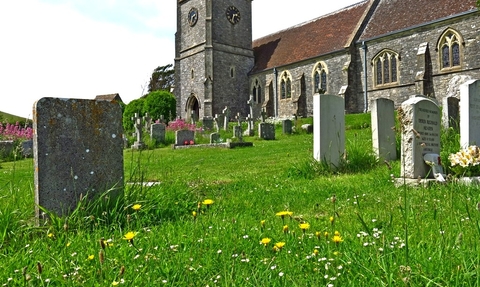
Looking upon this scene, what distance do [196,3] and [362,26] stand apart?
1361 cm

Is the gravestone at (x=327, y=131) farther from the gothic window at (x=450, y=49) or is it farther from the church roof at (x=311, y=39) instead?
the church roof at (x=311, y=39)

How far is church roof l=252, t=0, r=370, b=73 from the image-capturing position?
25.0m

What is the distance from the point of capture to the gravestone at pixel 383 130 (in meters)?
7.29

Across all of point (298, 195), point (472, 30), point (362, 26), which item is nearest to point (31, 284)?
point (298, 195)


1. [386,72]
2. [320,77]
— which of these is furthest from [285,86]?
[386,72]

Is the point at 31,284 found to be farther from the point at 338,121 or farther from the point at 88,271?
the point at 338,121

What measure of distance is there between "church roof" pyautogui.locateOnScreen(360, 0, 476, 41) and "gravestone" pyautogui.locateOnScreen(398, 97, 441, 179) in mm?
16916

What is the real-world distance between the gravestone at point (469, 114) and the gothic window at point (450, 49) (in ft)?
52.1

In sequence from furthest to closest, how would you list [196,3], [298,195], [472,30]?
[196,3] < [472,30] < [298,195]

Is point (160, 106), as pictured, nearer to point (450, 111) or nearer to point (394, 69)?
point (394, 69)

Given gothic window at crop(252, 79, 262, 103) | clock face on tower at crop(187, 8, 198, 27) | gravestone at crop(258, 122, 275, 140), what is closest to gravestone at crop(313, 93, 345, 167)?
gravestone at crop(258, 122, 275, 140)

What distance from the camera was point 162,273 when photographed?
2008 mm

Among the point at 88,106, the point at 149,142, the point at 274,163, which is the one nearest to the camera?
the point at 88,106

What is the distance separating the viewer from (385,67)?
22688 millimetres
